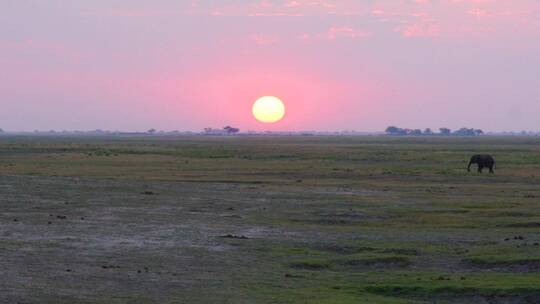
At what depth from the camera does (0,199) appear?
3625cm

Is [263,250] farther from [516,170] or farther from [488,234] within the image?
[516,170]

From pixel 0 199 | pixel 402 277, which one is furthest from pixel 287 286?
pixel 0 199

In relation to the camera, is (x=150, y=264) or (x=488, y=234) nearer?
(x=150, y=264)

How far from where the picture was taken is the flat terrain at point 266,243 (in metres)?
Answer: 17.6

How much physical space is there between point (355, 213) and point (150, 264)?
45.8 ft

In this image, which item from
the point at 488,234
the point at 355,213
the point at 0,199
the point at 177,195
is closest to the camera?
the point at 488,234

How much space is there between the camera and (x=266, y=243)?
24.8 meters

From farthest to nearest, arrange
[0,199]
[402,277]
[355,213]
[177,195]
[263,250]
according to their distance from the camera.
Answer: [177,195], [0,199], [355,213], [263,250], [402,277]

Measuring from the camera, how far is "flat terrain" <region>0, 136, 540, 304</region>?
17.6 m

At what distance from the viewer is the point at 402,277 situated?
19.3m

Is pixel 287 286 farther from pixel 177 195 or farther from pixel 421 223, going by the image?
pixel 177 195

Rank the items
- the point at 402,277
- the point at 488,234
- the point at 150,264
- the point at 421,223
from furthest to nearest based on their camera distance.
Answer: the point at 421,223, the point at 488,234, the point at 150,264, the point at 402,277

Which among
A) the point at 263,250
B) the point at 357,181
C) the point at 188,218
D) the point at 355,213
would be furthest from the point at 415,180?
the point at 263,250

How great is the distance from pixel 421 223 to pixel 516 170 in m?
36.5
